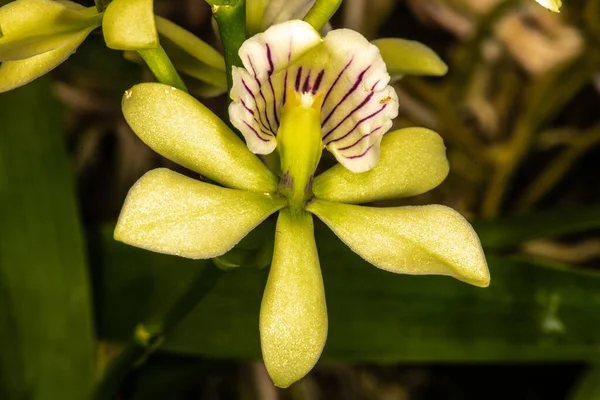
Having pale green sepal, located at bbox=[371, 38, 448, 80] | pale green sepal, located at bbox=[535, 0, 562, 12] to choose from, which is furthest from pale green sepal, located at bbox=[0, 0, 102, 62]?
pale green sepal, located at bbox=[535, 0, 562, 12]

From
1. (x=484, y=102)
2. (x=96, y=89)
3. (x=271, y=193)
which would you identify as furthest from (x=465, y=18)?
(x=271, y=193)

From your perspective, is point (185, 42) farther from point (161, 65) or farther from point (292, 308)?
point (292, 308)

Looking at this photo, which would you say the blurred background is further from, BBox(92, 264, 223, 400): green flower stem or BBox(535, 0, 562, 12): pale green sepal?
BBox(535, 0, 562, 12): pale green sepal

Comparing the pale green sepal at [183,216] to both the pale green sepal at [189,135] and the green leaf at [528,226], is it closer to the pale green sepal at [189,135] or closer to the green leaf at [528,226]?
the pale green sepal at [189,135]

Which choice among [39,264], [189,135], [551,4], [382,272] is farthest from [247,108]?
[39,264]

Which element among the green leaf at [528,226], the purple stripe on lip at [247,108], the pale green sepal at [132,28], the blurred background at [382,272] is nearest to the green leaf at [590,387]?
the blurred background at [382,272]

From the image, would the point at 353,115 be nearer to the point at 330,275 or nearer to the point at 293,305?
the point at 293,305
